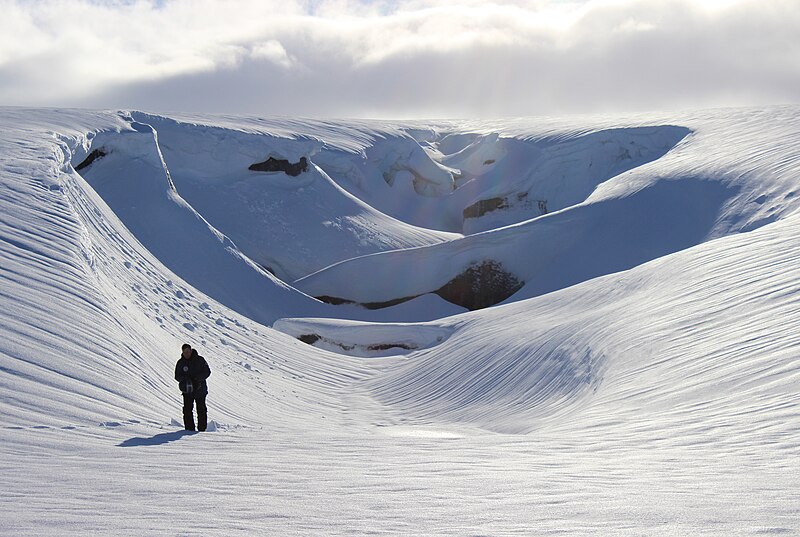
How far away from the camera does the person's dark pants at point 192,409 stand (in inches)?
342

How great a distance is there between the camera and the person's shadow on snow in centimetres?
722

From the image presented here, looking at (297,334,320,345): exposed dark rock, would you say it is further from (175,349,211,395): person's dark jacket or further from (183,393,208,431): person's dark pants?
(175,349,211,395): person's dark jacket

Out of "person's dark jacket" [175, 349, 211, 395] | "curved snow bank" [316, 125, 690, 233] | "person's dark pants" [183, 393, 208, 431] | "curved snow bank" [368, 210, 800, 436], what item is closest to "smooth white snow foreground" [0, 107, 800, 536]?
"curved snow bank" [368, 210, 800, 436]

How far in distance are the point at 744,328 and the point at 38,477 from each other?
860 centimetres

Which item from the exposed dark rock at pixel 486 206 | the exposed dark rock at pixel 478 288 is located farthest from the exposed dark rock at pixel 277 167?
the exposed dark rock at pixel 478 288

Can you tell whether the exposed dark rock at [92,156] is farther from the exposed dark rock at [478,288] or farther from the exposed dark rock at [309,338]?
the exposed dark rock at [478,288]

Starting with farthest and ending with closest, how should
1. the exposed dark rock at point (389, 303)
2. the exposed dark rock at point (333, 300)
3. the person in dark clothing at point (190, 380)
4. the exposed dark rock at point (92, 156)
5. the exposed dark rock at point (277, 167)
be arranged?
the exposed dark rock at point (277, 167), the exposed dark rock at point (333, 300), the exposed dark rock at point (389, 303), the exposed dark rock at point (92, 156), the person in dark clothing at point (190, 380)

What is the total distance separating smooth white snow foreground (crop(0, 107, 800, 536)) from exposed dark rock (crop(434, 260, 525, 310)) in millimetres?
531

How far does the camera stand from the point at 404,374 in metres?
18.1

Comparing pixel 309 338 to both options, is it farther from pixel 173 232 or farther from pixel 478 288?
pixel 478 288

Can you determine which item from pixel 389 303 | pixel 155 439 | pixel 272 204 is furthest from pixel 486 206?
pixel 155 439

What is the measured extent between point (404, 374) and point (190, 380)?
9.73 metres

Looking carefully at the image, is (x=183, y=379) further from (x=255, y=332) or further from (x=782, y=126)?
(x=782, y=126)

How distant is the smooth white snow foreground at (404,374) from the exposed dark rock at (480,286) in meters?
0.53
